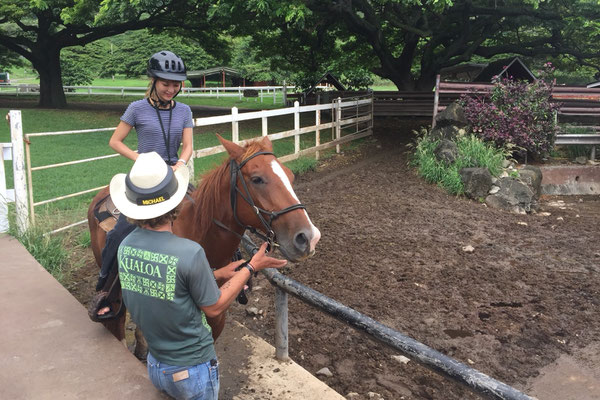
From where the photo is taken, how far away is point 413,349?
266 cm

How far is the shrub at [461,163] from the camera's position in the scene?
10.1 m

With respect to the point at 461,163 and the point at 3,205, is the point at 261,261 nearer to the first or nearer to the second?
the point at 3,205

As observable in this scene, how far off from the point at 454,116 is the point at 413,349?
1002cm

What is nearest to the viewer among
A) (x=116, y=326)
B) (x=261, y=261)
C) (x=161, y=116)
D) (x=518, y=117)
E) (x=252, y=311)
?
(x=261, y=261)

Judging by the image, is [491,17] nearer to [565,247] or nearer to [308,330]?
[565,247]

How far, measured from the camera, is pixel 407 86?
22.8 m

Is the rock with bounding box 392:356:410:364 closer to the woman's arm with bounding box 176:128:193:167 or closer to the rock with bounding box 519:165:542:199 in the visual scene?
the woman's arm with bounding box 176:128:193:167

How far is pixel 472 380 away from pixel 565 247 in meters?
5.70

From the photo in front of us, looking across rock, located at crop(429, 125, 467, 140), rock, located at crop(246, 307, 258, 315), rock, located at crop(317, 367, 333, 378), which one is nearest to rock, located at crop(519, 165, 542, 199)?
rock, located at crop(429, 125, 467, 140)

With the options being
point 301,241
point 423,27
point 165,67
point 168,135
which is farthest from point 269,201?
point 423,27

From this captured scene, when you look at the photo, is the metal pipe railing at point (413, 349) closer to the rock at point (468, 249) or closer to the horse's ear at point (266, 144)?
the horse's ear at point (266, 144)

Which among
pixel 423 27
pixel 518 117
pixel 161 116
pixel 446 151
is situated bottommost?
pixel 446 151

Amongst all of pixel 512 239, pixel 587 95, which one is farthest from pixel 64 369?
pixel 587 95

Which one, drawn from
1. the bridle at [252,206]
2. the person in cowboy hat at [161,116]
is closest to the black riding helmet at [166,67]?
the person in cowboy hat at [161,116]
